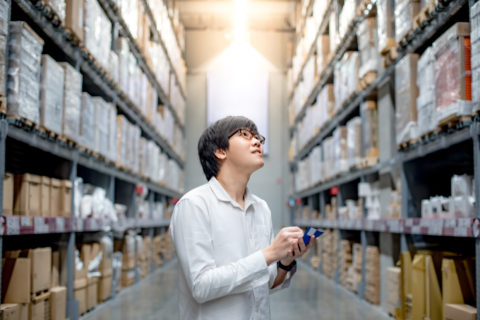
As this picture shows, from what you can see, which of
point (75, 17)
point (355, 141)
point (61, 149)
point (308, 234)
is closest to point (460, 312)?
point (308, 234)

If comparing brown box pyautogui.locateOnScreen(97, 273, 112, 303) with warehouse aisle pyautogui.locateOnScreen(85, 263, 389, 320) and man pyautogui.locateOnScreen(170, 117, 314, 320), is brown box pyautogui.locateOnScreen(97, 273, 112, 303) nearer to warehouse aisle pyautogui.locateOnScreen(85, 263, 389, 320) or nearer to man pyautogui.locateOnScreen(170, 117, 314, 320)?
warehouse aisle pyautogui.locateOnScreen(85, 263, 389, 320)

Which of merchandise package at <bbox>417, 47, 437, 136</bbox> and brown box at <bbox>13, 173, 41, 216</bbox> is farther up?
merchandise package at <bbox>417, 47, 437, 136</bbox>

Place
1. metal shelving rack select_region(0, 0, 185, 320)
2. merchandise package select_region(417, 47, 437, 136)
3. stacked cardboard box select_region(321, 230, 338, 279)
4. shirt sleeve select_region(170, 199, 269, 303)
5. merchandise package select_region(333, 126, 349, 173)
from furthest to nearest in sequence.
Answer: stacked cardboard box select_region(321, 230, 338, 279), merchandise package select_region(333, 126, 349, 173), merchandise package select_region(417, 47, 437, 136), metal shelving rack select_region(0, 0, 185, 320), shirt sleeve select_region(170, 199, 269, 303)

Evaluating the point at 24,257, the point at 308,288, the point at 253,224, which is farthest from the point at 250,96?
the point at 253,224

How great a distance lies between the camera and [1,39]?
339 cm

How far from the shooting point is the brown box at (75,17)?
4781 millimetres

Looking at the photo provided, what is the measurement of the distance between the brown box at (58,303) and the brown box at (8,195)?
0.95 m

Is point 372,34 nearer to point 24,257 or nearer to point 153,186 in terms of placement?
point 24,257

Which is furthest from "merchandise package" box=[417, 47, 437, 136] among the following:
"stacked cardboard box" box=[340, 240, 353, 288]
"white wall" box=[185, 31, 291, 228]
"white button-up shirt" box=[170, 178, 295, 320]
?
"white wall" box=[185, 31, 291, 228]

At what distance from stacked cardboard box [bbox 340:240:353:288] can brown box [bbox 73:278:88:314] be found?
3.87 m

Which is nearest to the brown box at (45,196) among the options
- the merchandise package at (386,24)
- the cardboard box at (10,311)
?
the cardboard box at (10,311)

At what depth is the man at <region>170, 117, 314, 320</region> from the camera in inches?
72.5

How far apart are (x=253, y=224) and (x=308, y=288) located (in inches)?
235

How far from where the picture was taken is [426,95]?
4344 mm
